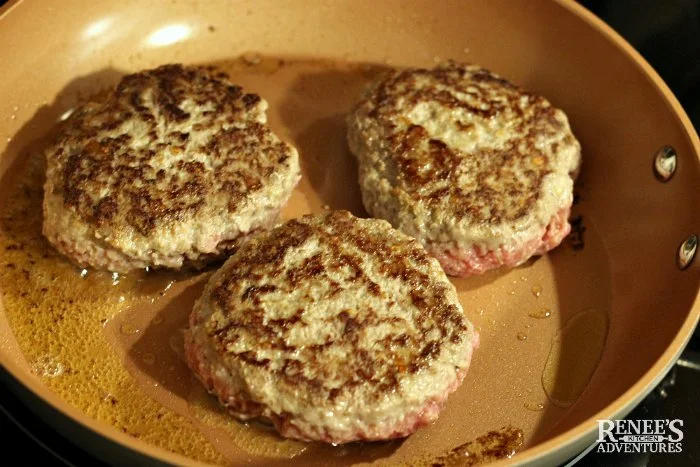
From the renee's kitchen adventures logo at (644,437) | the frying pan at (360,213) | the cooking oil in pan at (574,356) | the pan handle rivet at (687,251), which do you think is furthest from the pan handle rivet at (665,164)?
the renee's kitchen adventures logo at (644,437)

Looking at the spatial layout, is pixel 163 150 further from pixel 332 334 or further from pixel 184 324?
pixel 332 334

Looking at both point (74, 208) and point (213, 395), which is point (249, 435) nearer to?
point (213, 395)

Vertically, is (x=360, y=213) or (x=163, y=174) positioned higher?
(x=163, y=174)

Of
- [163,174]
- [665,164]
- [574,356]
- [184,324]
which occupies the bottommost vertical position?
[574,356]

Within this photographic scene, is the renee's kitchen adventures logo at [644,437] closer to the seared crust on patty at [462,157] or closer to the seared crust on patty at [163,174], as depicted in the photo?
the seared crust on patty at [462,157]

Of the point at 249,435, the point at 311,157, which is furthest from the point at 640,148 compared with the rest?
the point at 249,435

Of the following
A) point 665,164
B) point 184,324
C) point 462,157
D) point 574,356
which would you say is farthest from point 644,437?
point 184,324

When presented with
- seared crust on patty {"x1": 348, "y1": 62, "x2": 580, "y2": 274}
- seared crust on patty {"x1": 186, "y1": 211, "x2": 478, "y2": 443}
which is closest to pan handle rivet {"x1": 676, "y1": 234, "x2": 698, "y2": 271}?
seared crust on patty {"x1": 348, "y1": 62, "x2": 580, "y2": 274}

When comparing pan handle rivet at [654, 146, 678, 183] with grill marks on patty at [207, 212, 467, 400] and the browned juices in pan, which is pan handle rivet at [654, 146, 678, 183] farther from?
grill marks on patty at [207, 212, 467, 400]
